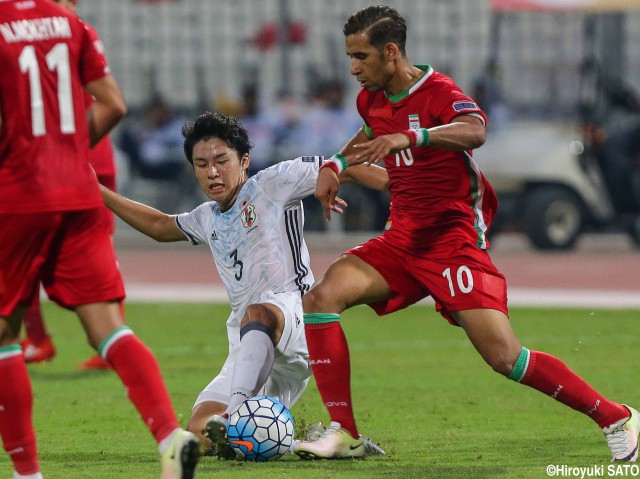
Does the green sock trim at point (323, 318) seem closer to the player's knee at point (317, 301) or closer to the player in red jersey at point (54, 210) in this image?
the player's knee at point (317, 301)

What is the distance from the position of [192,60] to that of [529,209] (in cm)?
812

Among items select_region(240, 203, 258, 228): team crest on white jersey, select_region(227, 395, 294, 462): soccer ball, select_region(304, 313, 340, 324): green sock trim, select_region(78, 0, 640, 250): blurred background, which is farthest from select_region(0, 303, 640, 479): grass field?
select_region(78, 0, 640, 250): blurred background

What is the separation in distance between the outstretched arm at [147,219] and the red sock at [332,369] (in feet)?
3.26

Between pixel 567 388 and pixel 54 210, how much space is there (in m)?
2.36

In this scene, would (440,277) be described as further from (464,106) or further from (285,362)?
(285,362)

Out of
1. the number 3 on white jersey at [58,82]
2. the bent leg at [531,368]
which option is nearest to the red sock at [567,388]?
the bent leg at [531,368]

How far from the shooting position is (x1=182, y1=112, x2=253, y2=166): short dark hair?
21.9ft

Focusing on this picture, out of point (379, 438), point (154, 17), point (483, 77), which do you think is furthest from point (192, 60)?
point (379, 438)

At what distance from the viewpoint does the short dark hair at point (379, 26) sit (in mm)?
6152

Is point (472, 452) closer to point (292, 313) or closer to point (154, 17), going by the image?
point (292, 313)

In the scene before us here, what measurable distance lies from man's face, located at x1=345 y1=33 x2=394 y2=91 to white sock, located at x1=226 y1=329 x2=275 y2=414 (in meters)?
1.21

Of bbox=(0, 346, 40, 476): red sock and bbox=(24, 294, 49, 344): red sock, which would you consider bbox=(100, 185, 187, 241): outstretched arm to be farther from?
bbox=(24, 294, 49, 344): red sock

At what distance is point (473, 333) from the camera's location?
610cm

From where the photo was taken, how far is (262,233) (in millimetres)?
6641
